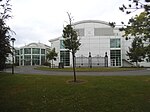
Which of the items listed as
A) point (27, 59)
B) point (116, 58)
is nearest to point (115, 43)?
point (116, 58)

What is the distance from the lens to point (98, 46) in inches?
2859

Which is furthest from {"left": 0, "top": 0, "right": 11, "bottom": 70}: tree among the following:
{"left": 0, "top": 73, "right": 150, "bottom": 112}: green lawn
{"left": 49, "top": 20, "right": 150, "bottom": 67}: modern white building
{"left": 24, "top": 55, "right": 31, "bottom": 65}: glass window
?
{"left": 24, "top": 55, "right": 31, "bottom": 65}: glass window

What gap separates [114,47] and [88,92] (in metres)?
57.7

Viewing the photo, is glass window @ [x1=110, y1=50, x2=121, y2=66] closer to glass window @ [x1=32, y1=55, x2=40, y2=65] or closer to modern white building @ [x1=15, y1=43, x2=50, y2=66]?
modern white building @ [x1=15, y1=43, x2=50, y2=66]

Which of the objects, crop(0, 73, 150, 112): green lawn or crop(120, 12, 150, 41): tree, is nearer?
Answer: crop(120, 12, 150, 41): tree

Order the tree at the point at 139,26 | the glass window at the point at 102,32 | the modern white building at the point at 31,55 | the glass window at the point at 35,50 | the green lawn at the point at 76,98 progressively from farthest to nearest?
the glass window at the point at 35,50, the modern white building at the point at 31,55, the glass window at the point at 102,32, the green lawn at the point at 76,98, the tree at the point at 139,26

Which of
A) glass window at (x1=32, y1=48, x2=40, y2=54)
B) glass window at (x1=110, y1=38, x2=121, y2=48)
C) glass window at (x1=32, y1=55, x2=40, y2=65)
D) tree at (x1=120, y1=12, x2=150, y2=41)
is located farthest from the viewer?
glass window at (x1=32, y1=48, x2=40, y2=54)

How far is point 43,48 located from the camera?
110 meters

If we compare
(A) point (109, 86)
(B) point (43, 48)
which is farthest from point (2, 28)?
(B) point (43, 48)

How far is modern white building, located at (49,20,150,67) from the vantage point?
71438mm

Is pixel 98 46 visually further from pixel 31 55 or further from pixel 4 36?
pixel 4 36

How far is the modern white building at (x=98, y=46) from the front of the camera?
2813 inches

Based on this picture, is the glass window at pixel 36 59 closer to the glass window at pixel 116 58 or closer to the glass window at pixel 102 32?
the glass window at pixel 102 32

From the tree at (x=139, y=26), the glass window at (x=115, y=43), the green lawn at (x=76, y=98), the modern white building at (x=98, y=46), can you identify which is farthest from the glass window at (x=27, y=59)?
the tree at (x=139, y=26)
